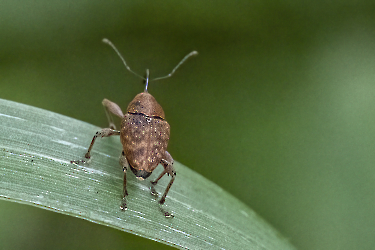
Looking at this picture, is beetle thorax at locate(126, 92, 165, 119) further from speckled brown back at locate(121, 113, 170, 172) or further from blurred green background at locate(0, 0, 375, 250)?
blurred green background at locate(0, 0, 375, 250)

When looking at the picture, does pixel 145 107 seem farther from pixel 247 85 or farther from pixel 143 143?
pixel 247 85

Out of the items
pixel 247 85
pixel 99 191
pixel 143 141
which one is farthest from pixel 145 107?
pixel 247 85

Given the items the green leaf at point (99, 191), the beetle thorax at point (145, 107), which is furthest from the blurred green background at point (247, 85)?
the green leaf at point (99, 191)

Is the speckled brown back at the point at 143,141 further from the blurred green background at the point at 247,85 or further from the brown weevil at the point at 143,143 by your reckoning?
the blurred green background at the point at 247,85

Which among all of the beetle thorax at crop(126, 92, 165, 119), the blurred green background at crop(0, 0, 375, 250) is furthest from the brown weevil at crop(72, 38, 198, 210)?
the blurred green background at crop(0, 0, 375, 250)

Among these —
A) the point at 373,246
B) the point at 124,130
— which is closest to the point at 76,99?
the point at 124,130
